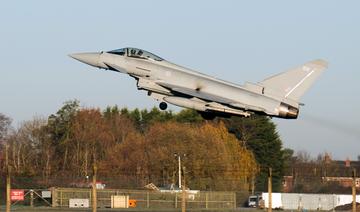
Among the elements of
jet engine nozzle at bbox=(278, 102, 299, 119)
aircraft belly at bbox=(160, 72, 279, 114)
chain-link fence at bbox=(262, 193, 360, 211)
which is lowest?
chain-link fence at bbox=(262, 193, 360, 211)

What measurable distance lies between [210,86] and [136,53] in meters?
5.31

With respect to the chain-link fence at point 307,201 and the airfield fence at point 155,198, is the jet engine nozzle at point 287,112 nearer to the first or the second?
the airfield fence at point 155,198

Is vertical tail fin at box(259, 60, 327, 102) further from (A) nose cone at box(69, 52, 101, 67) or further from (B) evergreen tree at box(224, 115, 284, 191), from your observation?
(B) evergreen tree at box(224, 115, 284, 191)

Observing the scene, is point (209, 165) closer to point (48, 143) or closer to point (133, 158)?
point (133, 158)

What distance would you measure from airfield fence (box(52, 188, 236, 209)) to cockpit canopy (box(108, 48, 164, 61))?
1219 inches

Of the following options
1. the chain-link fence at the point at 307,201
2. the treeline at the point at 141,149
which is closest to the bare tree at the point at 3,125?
the treeline at the point at 141,149

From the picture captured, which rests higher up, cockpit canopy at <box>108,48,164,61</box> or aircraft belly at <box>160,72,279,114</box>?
cockpit canopy at <box>108,48,164,61</box>

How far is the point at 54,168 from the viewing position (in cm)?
14000

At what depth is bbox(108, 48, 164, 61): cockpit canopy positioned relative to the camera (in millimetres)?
61562

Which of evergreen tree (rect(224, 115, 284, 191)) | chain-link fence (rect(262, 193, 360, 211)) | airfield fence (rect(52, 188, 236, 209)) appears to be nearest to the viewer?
airfield fence (rect(52, 188, 236, 209))

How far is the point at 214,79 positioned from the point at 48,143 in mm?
86522

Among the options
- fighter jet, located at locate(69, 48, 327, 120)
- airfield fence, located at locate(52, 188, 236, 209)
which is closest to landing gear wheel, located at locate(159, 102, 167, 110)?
fighter jet, located at locate(69, 48, 327, 120)

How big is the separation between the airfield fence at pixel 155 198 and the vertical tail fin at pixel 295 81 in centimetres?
3332

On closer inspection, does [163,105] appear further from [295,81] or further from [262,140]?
[262,140]
